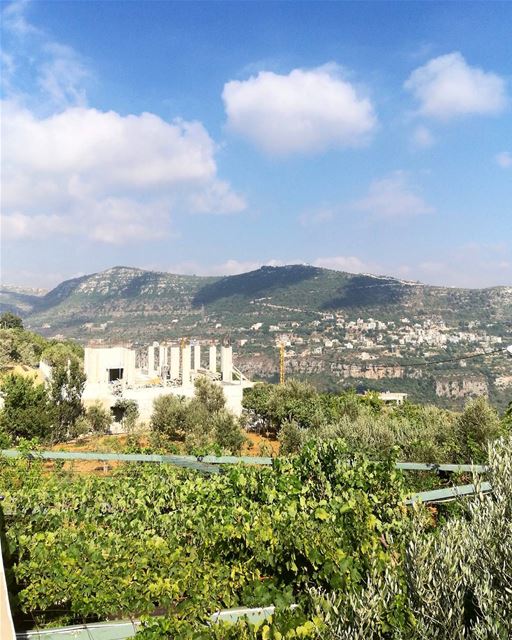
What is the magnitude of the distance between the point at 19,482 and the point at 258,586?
3.87 metres

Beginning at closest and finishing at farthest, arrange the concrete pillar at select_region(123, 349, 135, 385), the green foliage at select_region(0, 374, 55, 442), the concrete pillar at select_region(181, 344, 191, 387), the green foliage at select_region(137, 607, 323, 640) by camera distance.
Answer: the green foliage at select_region(137, 607, 323, 640)
the green foliage at select_region(0, 374, 55, 442)
the concrete pillar at select_region(181, 344, 191, 387)
the concrete pillar at select_region(123, 349, 135, 385)

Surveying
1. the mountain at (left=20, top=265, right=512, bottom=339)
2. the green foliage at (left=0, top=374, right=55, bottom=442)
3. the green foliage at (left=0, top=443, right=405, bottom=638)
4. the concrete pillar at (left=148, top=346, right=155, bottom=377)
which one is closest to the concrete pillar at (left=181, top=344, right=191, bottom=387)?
the concrete pillar at (left=148, top=346, right=155, bottom=377)

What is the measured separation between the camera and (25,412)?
16125 millimetres

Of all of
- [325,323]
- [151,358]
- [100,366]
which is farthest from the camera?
[325,323]

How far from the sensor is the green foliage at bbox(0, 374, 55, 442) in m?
15.8

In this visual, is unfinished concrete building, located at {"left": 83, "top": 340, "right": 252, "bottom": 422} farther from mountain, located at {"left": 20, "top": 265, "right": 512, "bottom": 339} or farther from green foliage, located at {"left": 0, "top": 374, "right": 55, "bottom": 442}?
mountain, located at {"left": 20, "top": 265, "right": 512, "bottom": 339}

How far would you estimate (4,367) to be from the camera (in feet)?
101

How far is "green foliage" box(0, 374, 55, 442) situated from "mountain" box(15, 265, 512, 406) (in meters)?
45.6

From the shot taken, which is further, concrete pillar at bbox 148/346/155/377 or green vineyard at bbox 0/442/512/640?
concrete pillar at bbox 148/346/155/377

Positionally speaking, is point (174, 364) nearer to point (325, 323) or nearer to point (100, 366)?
point (100, 366)

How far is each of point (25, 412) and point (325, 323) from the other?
84.7 m

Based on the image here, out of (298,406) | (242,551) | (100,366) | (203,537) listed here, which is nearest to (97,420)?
(100,366)

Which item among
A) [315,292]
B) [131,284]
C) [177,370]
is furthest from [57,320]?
[177,370]

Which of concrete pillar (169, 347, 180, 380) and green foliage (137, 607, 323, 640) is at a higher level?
green foliage (137, 607, 323, 640)
